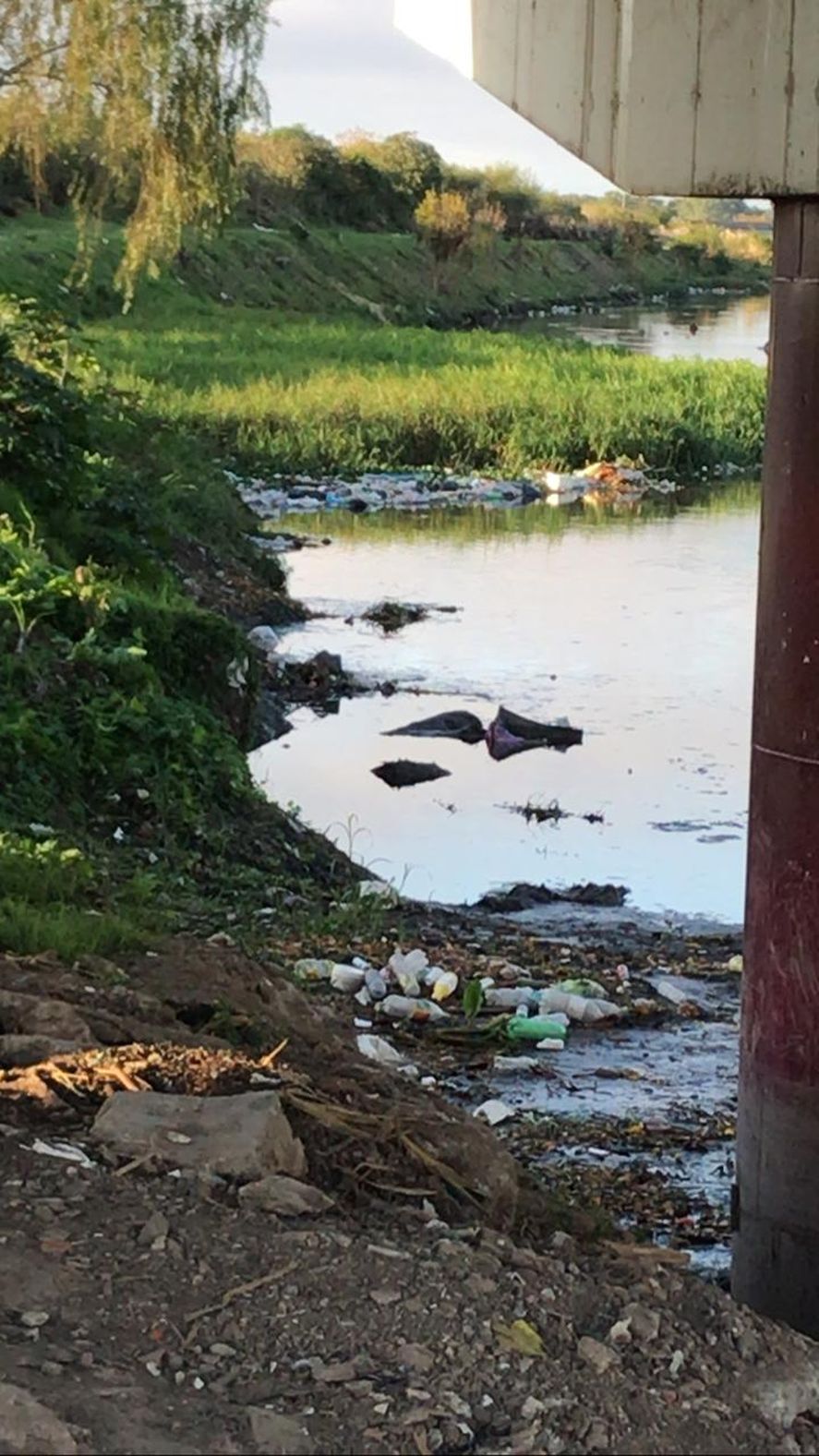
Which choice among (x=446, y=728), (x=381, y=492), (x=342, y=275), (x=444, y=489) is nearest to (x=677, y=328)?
(x=342, y=275)

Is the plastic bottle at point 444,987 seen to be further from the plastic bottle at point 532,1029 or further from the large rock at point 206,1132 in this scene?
the large rock at point 206,1132

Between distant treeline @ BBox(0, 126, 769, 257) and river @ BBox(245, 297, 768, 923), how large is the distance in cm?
2173

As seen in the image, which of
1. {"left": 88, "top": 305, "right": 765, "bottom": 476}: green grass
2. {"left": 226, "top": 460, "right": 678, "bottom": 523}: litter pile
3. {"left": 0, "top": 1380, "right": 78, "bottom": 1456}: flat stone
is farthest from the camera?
{"left": 88, "top": 305, "right": 765, "bottom": 476}: green grass

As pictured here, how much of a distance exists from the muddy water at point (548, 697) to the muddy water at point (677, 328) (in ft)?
62.3

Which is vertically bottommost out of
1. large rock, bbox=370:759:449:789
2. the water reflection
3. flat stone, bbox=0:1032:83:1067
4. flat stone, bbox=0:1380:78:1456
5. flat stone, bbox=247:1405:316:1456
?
large rock, bbox=370:759:449:789

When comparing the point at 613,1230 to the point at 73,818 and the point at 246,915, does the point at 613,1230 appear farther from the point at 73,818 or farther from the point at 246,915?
the point at 73,818

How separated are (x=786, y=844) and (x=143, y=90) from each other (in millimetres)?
18093

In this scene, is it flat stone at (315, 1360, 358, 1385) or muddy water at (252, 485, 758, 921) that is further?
muddy water at (252, 485, 758, 921)

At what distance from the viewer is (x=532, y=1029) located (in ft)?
22.1

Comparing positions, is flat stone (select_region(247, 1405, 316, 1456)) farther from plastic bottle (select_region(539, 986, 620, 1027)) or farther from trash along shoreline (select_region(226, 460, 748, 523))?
trash along shoreline (select_region(226, 460, 748, 523))

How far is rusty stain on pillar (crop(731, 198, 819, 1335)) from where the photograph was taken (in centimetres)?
435

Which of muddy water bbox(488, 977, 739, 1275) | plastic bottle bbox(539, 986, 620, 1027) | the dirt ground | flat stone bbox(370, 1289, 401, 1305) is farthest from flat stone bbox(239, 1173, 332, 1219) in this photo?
plastic bottle bbox(539, 986, 620, 1027)

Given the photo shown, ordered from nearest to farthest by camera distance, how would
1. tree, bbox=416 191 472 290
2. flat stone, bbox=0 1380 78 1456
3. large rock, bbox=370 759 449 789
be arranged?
1. flat stone, bbox=0 1380 78 1456
2. large rock, bbox=370 759 449 789
3. tree, bbox=416 191 472 290

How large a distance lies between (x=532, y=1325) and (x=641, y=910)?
6.00 meters
